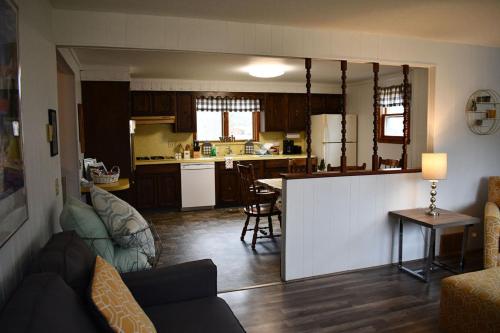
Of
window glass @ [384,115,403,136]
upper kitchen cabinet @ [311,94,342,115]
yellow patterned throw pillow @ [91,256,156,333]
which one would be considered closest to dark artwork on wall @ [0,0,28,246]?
yellow patterned throw pillow @ [91,256,156,333]

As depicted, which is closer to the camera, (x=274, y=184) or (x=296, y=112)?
(x=274, y=184)

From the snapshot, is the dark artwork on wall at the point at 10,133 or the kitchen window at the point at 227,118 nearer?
the dark artwork on wall at the point at 10,133

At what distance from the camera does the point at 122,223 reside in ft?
7.57

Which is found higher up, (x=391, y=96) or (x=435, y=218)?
(x=391, y=96)

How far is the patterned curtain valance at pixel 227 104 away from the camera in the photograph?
722 cm

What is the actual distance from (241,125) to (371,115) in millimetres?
2513

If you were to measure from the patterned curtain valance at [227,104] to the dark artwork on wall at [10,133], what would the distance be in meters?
5.50

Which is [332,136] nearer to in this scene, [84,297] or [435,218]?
[435,218]

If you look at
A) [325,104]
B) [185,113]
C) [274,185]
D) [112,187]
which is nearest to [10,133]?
[112,187]

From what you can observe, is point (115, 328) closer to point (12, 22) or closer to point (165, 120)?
point (12, 22)

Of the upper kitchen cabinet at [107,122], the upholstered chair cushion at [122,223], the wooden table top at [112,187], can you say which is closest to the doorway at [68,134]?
the wooden table top at [112,187]

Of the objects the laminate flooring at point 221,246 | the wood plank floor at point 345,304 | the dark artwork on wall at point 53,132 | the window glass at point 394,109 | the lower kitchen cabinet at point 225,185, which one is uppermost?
the window glass at point 394,109

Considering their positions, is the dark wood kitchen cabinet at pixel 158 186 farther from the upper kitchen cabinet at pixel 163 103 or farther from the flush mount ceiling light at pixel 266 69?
the flush mount ceiling light at pixel 266 69

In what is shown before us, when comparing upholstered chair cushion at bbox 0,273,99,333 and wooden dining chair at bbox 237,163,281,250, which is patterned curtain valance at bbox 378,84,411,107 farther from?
upholstered chair cushion at bbox 0,273,99,333
